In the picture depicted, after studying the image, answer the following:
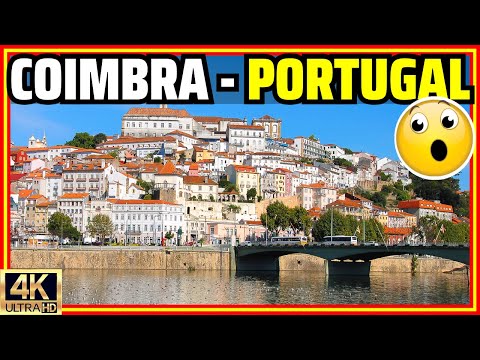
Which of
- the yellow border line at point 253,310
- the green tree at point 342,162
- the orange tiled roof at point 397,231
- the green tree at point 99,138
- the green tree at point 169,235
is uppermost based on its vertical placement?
the green tree at point 99,138

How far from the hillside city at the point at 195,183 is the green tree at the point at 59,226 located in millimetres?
272

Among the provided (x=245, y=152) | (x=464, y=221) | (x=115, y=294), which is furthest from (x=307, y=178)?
(x=115, y=294)

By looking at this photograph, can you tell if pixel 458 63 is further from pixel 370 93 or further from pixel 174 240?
pixel 174 240

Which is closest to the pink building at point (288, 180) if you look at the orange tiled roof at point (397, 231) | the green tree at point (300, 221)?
the green tree at point (300, 221)

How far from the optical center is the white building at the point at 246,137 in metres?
65.1

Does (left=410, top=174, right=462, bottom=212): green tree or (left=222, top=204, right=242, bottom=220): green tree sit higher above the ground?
(left=410, top=174, right=462, bottom=212): green tree

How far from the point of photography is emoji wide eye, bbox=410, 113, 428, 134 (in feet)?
24.2

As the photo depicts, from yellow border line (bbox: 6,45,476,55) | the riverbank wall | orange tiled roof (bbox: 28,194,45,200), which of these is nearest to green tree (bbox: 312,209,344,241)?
the riverbank wall

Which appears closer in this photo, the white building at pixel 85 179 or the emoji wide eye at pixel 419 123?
the emoji wide eye at pixel 419 123

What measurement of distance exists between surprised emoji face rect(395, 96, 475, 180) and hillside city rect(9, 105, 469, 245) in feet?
74.3

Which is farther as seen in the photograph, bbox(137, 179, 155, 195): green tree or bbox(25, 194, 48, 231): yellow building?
bbox(137, 179, 155, 195): green tree

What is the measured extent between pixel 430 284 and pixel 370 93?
69.1 feet

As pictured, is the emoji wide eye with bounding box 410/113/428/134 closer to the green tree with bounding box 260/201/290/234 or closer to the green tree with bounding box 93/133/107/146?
the green tree with bounding box 260/201/290/234

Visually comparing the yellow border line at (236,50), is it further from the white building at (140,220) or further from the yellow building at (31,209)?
the yellow building at (31,209)
